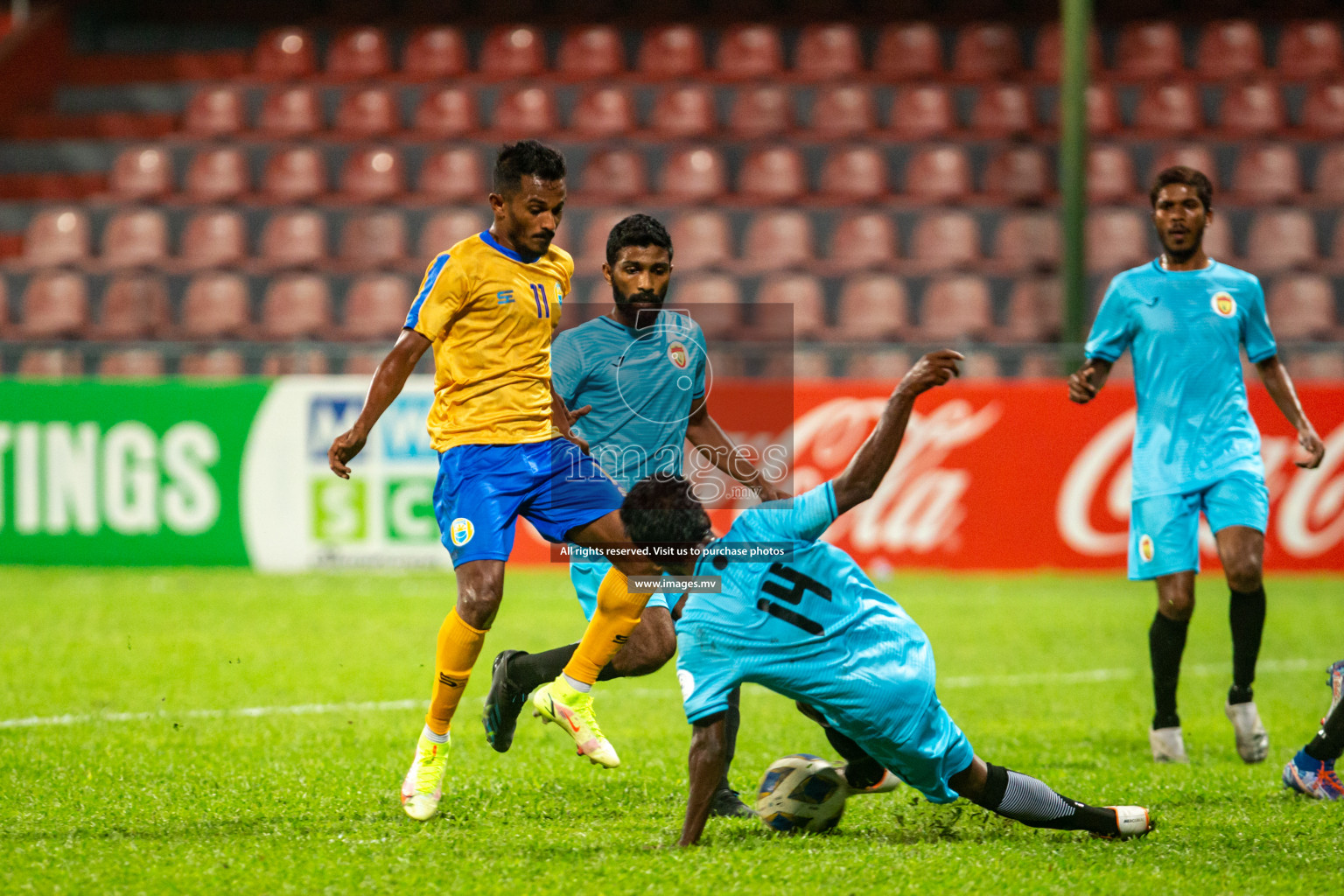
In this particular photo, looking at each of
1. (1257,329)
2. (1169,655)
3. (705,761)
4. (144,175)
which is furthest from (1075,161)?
(144,175)

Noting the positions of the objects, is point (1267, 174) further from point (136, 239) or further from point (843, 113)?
point (136, 239)

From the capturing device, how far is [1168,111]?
15859mm

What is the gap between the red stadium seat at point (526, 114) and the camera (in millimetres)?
15977

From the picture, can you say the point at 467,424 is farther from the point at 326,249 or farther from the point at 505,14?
the point at 505,14

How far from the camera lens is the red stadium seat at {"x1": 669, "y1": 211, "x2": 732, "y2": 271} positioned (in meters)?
14.4

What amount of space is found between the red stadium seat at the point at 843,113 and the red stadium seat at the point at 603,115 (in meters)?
2.07

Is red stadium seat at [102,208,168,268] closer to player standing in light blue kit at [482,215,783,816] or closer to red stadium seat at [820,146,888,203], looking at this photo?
red stadium seat at [820,146,888,203]

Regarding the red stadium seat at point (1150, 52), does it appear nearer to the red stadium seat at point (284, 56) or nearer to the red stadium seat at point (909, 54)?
the red stadium seat at point (909, 54)

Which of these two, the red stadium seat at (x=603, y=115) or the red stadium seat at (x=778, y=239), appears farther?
the red stadium seat at (x=603, y=115)

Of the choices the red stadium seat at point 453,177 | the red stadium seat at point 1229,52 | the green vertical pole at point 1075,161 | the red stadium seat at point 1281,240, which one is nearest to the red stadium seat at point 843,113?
the green vertical pole at point 1075,161

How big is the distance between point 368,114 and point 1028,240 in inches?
289

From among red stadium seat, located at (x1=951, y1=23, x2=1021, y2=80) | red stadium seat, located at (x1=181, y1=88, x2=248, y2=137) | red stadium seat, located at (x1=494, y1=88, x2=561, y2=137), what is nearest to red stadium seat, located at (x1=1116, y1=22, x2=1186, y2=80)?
red stadium seat, located at (x1=951, y1=23, x2=1021, y2=80)

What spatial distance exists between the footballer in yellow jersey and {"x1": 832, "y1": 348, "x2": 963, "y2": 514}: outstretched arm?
3.77ft

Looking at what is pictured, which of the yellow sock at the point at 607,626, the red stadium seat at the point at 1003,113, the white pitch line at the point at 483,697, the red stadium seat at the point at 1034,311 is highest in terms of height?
the red stadium seat at the point at 1003,113
